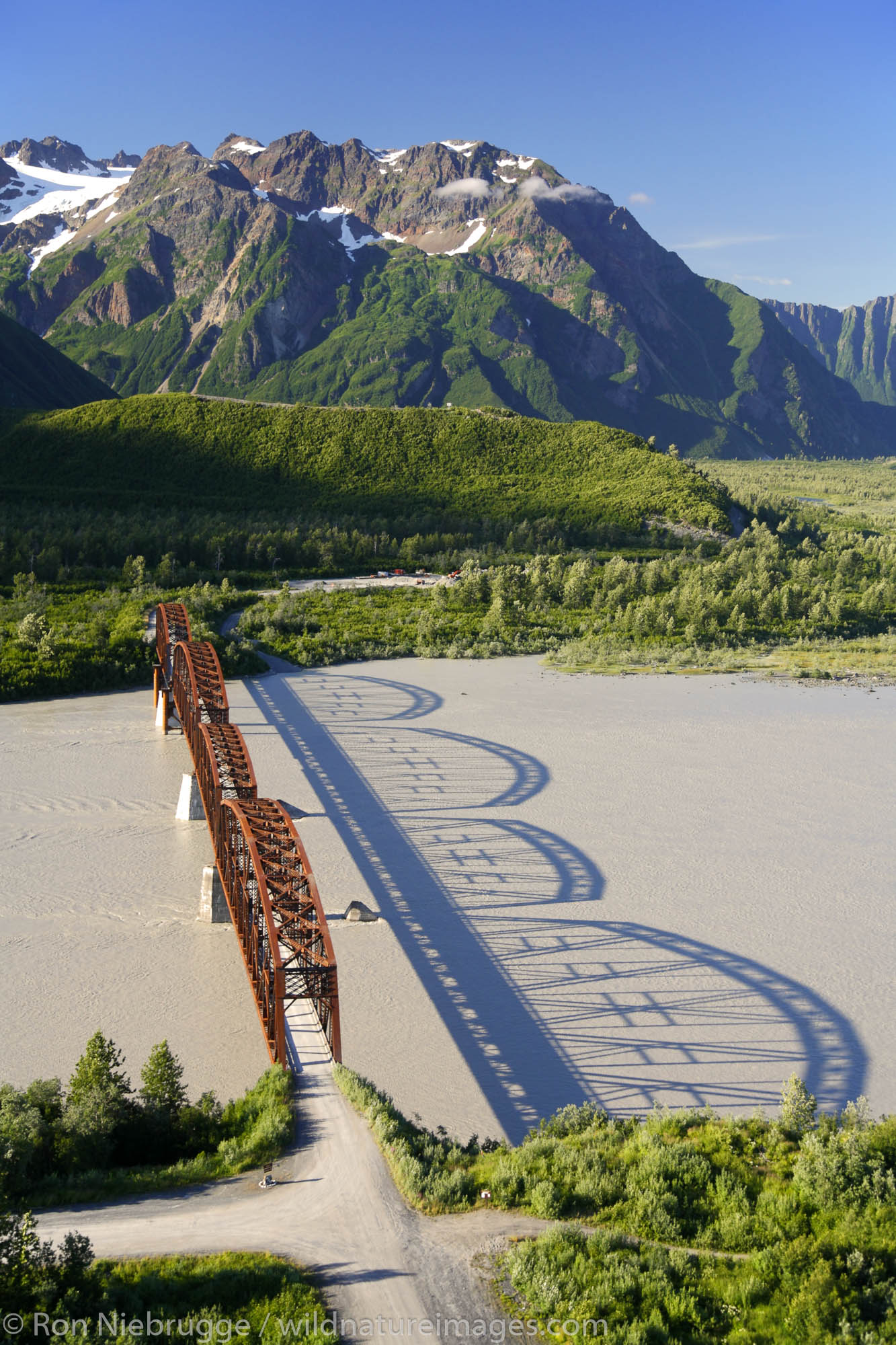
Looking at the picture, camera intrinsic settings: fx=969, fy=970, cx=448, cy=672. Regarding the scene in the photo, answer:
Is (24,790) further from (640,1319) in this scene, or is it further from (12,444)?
(12,444)

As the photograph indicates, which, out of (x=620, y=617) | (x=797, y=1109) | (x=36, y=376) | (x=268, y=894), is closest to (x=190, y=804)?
(x=268, y=894)

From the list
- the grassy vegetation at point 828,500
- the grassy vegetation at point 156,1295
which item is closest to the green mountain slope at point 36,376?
the grassy vegetation at point 828,500

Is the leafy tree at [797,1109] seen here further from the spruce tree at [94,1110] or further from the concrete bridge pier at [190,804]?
the concrete bridge pier at [190,804]

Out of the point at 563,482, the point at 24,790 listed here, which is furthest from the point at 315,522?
the point at 24,790

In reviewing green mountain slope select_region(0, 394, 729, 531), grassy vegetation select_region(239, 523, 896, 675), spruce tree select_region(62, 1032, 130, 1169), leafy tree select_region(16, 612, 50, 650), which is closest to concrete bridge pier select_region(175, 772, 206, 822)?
spruce tree select_region(62, 1032, 130, 1169)

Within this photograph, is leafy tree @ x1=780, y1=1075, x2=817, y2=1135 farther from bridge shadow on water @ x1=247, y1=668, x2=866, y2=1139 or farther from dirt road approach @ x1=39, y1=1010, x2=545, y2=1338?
dirt road approach @ x1=39, y1=1010, x2=545, y2=1338

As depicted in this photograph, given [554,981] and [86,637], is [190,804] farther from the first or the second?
[86,637]
